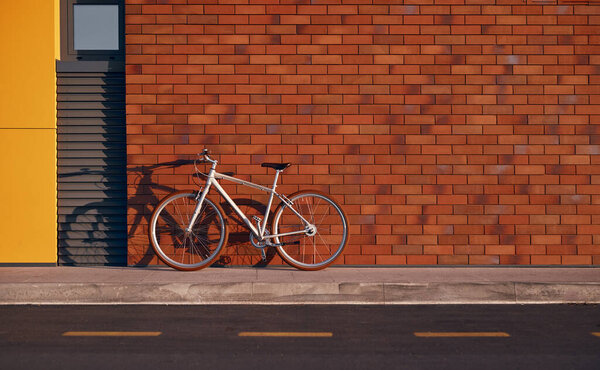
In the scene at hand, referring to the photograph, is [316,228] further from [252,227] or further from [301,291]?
[301,291]

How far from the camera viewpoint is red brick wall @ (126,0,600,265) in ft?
26.7

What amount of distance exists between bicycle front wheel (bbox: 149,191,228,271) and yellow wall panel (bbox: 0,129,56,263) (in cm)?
145

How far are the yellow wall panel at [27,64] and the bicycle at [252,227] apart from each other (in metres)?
2.02

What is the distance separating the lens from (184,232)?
803cm

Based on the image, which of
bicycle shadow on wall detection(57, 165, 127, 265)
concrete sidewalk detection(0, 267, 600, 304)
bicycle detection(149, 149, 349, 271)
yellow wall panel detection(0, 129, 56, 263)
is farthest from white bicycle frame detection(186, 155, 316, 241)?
yellow wall panel detection(0, 129, 56, 263)

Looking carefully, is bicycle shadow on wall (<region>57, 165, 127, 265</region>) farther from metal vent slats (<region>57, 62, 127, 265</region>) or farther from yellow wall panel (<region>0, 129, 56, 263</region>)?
yellow wall panel (<region>0, 129, 56, 263</region>)

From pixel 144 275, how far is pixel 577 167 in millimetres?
5359

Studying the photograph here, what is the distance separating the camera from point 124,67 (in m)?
8.37
